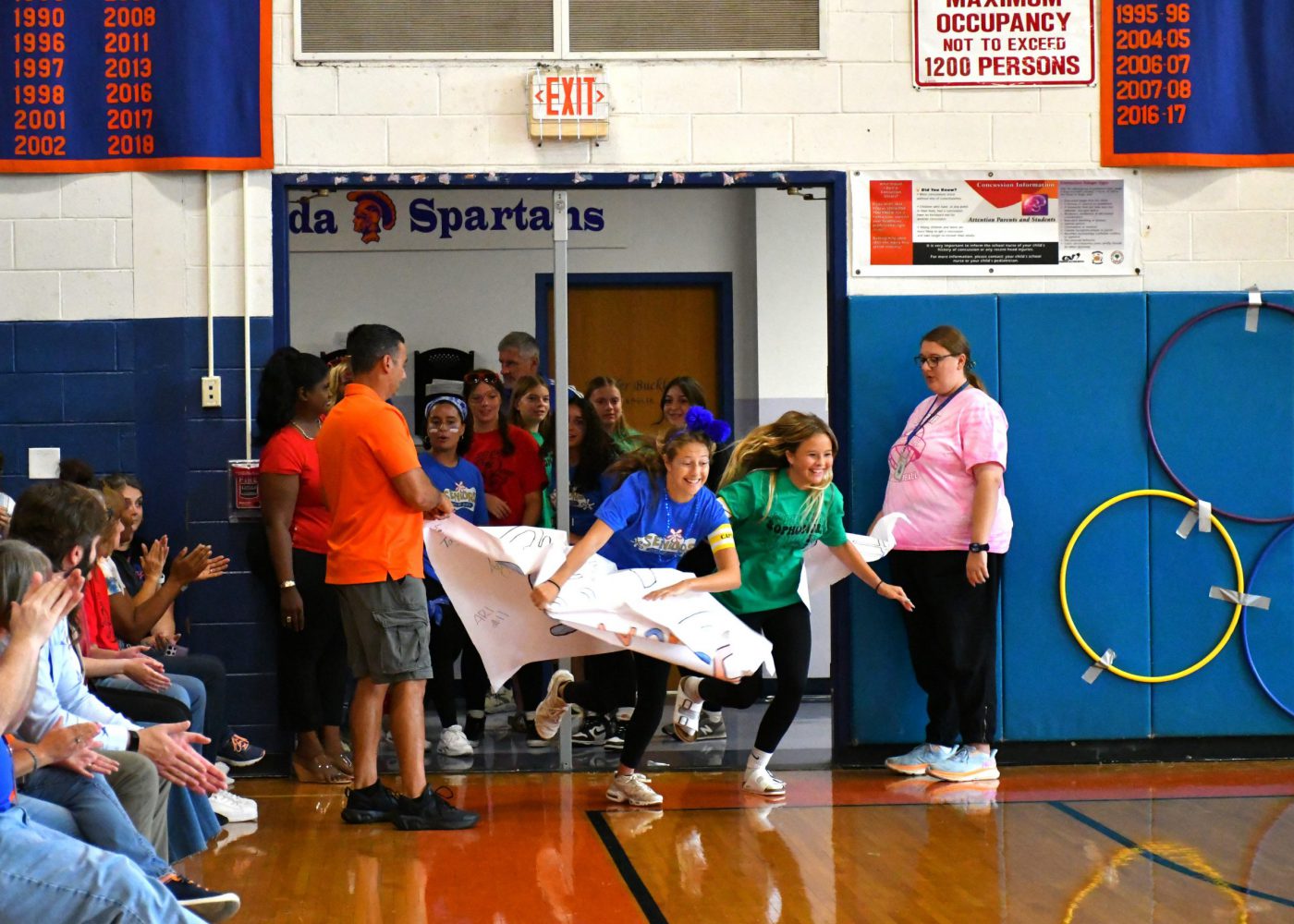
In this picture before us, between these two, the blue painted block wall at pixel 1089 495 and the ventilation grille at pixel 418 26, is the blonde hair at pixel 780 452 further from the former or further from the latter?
the ventilation grille at pixel 418 26

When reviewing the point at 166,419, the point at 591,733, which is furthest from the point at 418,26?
the point at 591,733

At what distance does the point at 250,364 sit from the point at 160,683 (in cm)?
165

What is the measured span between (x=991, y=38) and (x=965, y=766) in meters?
2.68

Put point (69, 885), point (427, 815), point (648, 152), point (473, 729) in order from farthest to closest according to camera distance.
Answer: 1. point (473, 729)
2. point (648, 152)
3. point (427, 815)
4. point (69, 885)

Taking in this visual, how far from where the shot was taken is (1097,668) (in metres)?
5.77

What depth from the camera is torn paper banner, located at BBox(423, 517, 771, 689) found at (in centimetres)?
501

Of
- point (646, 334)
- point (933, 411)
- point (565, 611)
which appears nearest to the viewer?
point (565, 611)

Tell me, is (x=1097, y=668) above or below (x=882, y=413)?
below

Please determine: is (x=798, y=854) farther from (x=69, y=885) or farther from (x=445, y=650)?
(x=69, y=885)

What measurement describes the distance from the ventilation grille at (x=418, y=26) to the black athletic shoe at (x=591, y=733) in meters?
2.69

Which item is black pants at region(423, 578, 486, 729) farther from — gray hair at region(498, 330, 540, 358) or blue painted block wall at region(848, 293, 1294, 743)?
blue painted block wall at region(848, 293, 1294, 743)

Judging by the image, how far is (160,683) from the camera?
4.25 m

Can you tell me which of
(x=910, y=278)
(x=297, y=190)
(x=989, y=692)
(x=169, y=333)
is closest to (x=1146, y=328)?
(x=910, y=278)

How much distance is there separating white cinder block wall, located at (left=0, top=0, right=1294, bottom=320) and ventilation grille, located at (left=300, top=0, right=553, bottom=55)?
0.25ft
